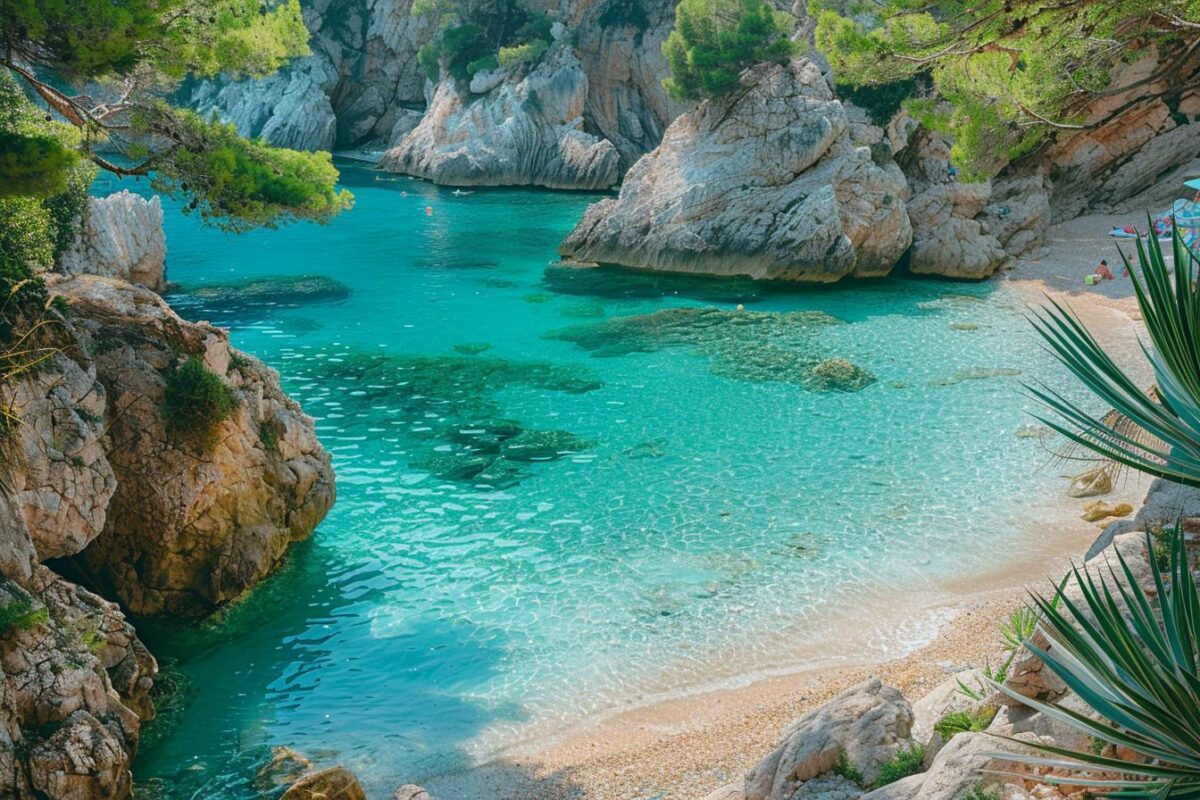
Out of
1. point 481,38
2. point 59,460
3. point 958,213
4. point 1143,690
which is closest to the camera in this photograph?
point 1143,690

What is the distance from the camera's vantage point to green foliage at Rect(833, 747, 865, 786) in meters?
8.36

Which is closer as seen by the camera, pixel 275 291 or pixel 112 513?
pixel 112 513

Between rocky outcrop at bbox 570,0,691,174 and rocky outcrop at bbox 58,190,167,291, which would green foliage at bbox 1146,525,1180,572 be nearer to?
rocky outcrop at bbox 58,190,167,291

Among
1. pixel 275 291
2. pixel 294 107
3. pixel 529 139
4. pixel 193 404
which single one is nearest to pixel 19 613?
pixel 193 404

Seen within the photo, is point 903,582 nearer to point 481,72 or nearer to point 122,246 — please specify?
point 122,246

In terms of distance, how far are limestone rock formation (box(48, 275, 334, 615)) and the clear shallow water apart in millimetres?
722

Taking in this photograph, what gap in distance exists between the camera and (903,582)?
15.9 meters

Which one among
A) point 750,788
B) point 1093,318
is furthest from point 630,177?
point 750,788

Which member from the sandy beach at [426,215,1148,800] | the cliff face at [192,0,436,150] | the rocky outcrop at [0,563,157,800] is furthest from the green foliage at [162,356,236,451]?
the cliff face at [192,0,436,150]

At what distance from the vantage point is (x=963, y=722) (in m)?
8.45

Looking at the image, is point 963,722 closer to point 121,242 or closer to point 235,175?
point 235,175

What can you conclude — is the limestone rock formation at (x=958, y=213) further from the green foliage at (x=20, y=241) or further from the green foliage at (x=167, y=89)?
the green foliage at (x=20, y=241)

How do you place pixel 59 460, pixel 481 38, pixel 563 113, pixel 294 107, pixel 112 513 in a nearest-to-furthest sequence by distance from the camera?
pixel 59 460 < pixel 112 513 < pixel 563 113 < pixel 481 38 < pixel 294 107

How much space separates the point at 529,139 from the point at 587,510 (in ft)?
154
